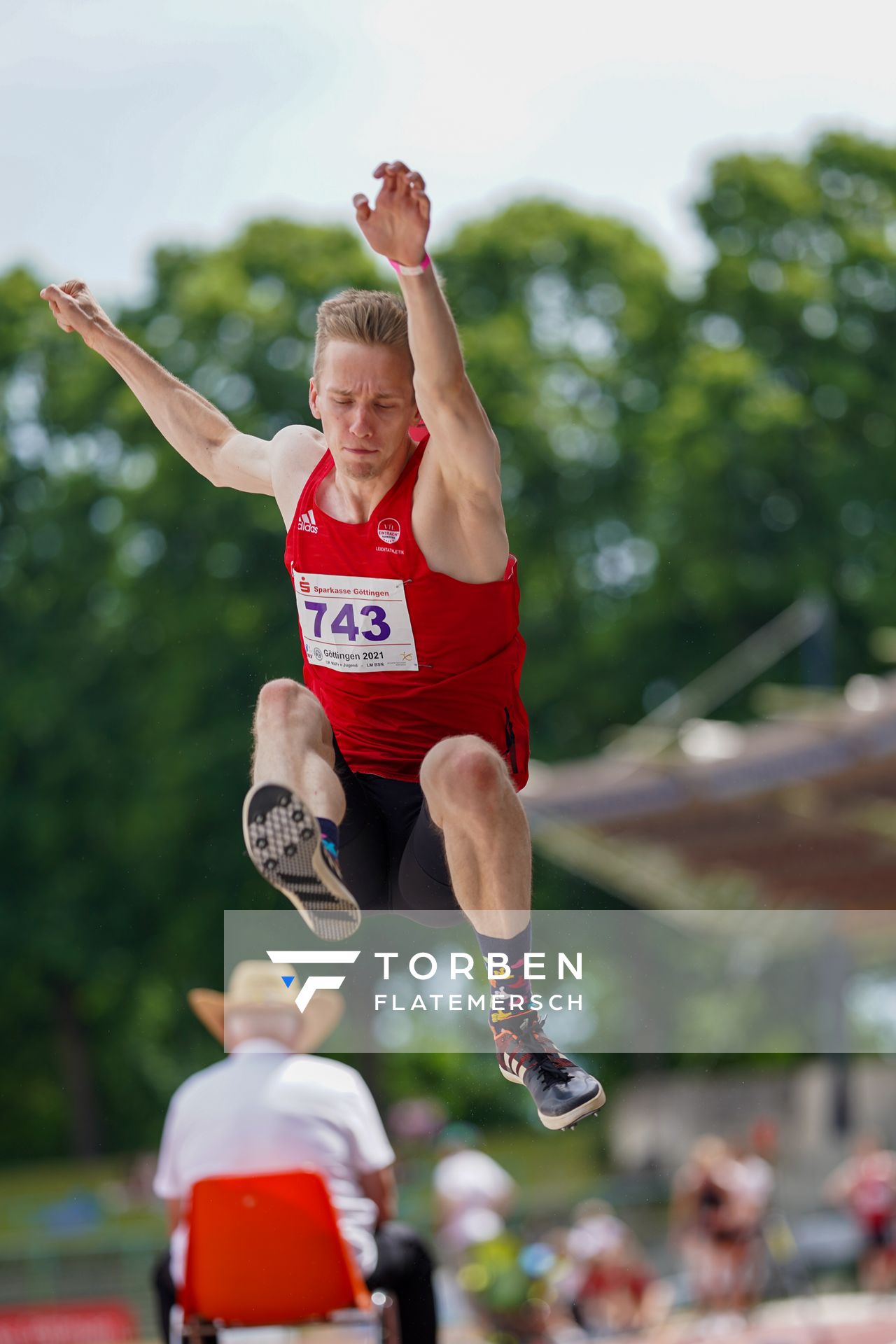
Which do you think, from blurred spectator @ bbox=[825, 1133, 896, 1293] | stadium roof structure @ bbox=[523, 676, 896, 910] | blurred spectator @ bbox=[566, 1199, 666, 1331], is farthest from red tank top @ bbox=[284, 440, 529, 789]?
blurred spectator @ bbox=[825, 1133, 896, 1293]

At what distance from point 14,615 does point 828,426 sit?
8.85 meters

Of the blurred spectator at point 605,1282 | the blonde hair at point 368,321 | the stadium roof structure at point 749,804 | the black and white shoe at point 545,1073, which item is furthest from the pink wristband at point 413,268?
the blurred spectator at point 605,1282

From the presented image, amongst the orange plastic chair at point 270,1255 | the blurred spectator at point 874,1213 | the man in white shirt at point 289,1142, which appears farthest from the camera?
the blurred spectator at point 874,1213

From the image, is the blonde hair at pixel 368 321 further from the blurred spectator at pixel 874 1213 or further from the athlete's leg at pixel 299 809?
the blurred spectator at pixel 874 1213

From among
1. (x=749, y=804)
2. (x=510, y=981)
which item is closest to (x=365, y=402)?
(x=510, y=981)

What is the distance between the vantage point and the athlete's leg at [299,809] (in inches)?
152

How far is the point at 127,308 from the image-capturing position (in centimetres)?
1702

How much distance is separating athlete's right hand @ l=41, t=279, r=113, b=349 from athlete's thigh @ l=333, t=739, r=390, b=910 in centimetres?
127

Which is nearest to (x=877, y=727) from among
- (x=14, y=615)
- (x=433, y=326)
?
(x=433, y=326)

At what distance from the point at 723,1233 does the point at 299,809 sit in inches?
374

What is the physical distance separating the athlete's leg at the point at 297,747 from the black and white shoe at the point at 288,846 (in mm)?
102

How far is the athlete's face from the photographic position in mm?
4000

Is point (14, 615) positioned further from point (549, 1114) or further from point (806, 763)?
point (549, 1114)

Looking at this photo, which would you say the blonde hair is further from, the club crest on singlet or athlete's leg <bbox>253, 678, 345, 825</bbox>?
athlete's leg <bbox>253, 678, 345, 825</bbox>
